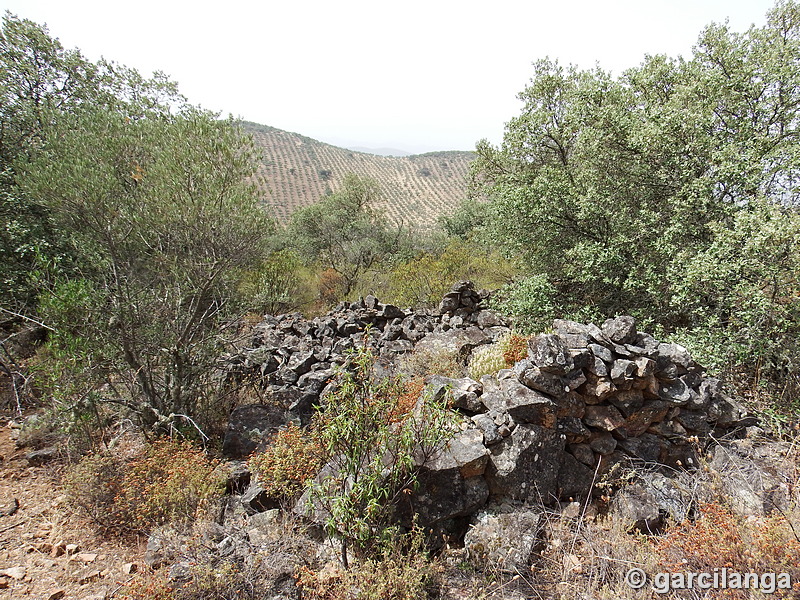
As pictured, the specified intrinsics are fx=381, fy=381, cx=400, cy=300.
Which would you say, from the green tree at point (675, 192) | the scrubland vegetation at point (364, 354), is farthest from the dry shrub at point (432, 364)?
the green tree at point (675, 192)

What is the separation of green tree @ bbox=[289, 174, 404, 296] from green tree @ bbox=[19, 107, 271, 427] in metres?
10.4

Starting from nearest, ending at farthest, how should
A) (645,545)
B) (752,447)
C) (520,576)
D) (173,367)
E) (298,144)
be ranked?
(520,576), (645,545), (752,447), (173,367), (298,144)

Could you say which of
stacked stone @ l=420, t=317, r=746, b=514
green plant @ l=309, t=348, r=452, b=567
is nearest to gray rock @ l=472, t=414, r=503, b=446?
stacked stone @ l=420, t=317, r=746, b=514

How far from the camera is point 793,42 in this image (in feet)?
22.7

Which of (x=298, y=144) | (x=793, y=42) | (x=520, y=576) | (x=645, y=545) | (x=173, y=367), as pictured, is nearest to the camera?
(x=520, y=576)

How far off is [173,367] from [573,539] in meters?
5.80

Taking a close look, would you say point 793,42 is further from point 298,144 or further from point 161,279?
point 298,144

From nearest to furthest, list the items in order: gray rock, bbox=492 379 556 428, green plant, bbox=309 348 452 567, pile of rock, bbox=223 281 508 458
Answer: green plant, bbox=309 348 452 567, gray rock, bbox=492 379 556 428, pile of rock, bbox=223 281 508 458

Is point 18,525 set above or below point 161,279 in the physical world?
below

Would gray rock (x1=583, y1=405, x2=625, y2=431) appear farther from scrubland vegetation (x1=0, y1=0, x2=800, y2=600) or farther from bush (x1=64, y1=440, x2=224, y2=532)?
bush (x1=64, y1=440, x2=224, y2=532)

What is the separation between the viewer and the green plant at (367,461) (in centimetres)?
344

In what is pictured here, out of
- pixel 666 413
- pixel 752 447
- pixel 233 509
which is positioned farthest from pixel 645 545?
pixel 233 509

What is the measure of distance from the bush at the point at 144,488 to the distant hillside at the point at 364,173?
41.6 metres

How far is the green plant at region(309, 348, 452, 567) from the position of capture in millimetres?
3438
